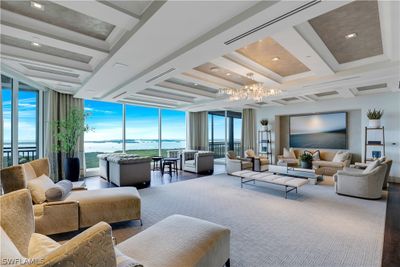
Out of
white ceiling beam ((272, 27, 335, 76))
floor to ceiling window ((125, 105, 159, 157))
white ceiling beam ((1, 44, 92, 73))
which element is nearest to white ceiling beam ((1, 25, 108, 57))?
white ceiling beam ((1, 44, 92, 73))

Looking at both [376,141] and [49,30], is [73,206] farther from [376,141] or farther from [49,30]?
[376,141]

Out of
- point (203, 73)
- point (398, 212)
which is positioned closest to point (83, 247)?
point (203, 73)

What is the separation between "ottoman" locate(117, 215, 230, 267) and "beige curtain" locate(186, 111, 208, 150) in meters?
7.97

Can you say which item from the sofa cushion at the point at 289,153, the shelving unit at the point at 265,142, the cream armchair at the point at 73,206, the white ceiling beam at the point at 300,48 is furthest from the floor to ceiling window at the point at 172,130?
the white ceiling beam at the point at 300,48

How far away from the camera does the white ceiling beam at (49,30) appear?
8.28 ft

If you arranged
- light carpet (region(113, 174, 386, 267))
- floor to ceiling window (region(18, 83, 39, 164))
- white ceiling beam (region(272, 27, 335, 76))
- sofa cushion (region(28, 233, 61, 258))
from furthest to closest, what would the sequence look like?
1. floor to ceiling window (region(18, 83, 39, 164))
2. white ceiling beam (region(272, 27, 335, 76))
3. light carpet (region(113, 174, 386, 267))
4. sofa cushion (region(28, 233, 61, 258))

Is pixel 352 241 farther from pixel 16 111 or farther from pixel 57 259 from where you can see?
pixel 16 111

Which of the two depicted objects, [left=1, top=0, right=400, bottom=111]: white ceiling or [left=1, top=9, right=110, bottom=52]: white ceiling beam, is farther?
[left=1, top=9, right=110, bottom=52]: white ceiling beam

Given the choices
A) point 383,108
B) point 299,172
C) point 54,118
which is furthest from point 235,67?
point 54,118

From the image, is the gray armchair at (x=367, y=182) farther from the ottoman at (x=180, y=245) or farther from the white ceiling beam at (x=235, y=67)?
the ottoman at (x=180, y=245)

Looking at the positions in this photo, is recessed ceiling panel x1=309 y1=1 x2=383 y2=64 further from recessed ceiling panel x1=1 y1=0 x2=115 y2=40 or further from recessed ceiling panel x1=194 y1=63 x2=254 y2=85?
recessed ceiling panel x1=1 y1=0 x2=115 y2=40

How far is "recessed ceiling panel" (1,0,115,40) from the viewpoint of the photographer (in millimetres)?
2381

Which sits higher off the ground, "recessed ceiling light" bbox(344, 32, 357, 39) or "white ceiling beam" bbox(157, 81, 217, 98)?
"recessed ceiling light" bbox(344, 32, 357, 39)

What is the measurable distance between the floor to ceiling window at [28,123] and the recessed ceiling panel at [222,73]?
4.51 m
